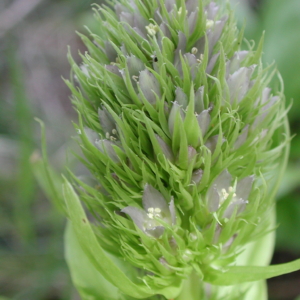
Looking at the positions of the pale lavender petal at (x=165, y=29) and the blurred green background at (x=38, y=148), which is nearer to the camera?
the pale lavender petal at (x=165, y=29)

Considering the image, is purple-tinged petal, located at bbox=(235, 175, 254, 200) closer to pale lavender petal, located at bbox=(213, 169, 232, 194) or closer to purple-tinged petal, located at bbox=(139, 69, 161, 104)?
pale lavender petal, located at bbox=(213, 169, 232, 194)

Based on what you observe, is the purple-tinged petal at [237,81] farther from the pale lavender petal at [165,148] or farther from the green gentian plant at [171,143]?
the pale lavender petal at [165,148]

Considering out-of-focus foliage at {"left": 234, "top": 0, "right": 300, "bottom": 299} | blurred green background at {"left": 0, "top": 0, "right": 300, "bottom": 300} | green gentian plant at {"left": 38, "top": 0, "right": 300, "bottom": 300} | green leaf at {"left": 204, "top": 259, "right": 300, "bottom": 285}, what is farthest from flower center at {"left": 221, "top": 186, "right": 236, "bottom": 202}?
out-of-focus foliage at {"left": 234, "top": 0, "right": 300, "bottom": 299}

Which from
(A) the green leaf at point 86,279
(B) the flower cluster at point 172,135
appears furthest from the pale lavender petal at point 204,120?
(A) the green leaf at point 86,279

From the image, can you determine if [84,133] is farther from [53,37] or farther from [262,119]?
[53,37]

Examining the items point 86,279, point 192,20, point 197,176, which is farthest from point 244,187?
point 86,279

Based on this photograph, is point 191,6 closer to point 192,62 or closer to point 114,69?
point 192,62
